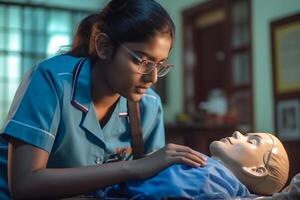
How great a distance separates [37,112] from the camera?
48.2 inches

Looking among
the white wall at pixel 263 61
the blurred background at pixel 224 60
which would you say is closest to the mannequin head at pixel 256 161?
the blurred background at pixel 224 60

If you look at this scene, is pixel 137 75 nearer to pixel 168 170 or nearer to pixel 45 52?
pixel 168 170

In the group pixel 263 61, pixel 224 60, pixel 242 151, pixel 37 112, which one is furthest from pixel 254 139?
pixel 224 60

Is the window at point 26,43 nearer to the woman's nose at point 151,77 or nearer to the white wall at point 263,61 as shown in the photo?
the white wall at point 263,61

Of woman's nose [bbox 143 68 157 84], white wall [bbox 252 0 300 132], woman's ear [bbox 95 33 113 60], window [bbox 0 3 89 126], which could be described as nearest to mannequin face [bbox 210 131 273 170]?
woman's nose [bbox 143 68 157 84]

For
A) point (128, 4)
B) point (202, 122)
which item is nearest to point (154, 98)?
point (128, 4)

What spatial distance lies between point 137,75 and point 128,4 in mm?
206

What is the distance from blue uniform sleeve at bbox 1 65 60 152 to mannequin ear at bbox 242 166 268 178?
519mm

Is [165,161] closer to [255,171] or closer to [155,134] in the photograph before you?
[255,171]

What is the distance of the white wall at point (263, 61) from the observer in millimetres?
4539

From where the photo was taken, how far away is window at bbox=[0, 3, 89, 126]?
14.4 feet

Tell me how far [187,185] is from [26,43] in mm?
3769

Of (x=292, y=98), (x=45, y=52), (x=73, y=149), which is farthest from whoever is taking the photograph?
(x=45, y=52)

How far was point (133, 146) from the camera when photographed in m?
1.46
